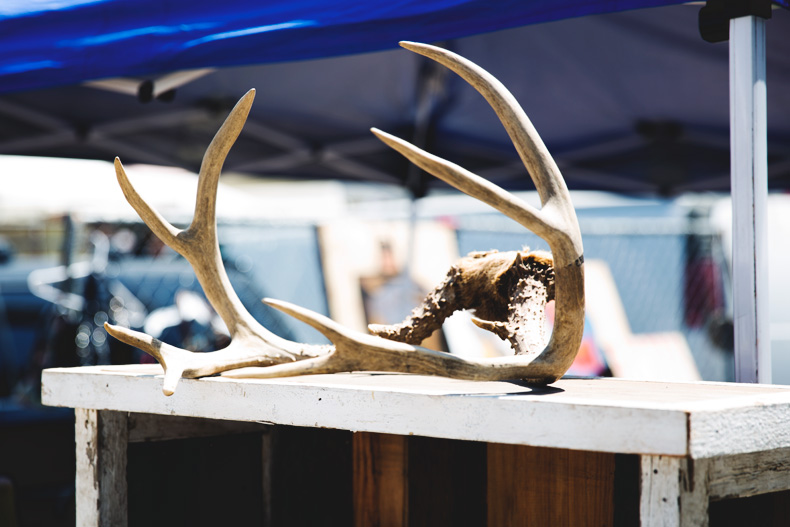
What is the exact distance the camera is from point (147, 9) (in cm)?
174

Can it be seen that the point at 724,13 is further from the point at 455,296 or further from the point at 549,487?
the point at 549,487

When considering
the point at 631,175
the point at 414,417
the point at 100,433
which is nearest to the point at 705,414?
the point at 414,417

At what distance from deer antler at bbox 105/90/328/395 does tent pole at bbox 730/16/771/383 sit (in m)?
0.68

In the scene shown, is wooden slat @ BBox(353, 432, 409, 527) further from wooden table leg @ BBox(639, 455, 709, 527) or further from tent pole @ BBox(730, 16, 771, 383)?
tent pole @ BBox(730, 16, 771, 383)

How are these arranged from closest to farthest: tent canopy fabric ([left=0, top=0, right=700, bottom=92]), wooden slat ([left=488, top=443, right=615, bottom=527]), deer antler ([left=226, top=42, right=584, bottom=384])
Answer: deer antler ([left=226, top=42, right=584, bottom=384])
wooden slat ([left=488, top=443, right=615, bottom=527])
tent canopy fabric ([left=0, top=0, right=700, bottom=92])

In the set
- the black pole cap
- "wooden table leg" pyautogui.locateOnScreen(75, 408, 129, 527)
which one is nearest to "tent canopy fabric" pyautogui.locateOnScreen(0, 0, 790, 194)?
the black pole cap

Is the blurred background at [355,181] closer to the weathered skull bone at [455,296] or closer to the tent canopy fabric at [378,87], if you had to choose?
the tent canopy fabric at [378,87]

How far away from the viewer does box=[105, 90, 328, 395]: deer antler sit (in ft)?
3.98

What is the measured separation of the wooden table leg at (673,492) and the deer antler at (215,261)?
0.60 meters

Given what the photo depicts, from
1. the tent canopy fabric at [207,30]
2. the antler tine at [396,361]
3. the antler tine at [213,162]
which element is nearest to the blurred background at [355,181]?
the tent canopy fabric at [207,30]

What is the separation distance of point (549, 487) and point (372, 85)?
8.32 feet

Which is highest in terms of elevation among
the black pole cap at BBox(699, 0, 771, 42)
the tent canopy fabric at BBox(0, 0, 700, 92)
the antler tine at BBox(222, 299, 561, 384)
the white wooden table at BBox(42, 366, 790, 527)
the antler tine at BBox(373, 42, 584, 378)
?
the tent canopy fabric at BBox(0, 0, 700, 92)

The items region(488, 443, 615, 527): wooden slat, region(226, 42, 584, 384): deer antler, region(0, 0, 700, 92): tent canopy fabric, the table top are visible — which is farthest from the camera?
region(0, 0, 700, 92): tent canopy fabric

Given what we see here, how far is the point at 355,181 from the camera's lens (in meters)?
4.35
